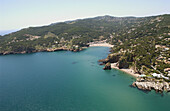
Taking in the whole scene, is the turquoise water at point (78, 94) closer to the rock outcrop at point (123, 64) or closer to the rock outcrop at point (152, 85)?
the rock outcrop at point (152, 85)

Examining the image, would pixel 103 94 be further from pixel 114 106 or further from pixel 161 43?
pixel 161 43

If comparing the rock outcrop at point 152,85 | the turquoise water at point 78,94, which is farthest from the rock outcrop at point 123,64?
the rock outcrop at point 152,85

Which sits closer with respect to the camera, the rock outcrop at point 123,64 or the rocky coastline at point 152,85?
the rocky coastline at point 152,85

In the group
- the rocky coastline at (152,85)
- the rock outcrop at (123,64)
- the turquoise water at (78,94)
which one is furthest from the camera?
the rock outcrop at (123,64)

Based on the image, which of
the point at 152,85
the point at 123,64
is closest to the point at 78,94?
the point at 152,85

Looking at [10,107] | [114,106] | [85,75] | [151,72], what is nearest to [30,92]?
[10,107]

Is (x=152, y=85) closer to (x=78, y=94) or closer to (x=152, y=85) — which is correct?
(x=152, y=85)

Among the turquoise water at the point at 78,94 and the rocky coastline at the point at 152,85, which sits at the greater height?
the rocky coastline at the point at 152,85

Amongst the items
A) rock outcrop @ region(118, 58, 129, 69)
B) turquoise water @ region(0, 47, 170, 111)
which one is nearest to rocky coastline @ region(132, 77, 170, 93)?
turquoise water @ region(0, 47, 170, 111)

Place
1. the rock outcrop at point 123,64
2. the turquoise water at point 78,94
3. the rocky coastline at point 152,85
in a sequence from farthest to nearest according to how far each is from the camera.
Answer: the rock outcrop at point 123,64, the rocky coastline at point 152,85, the turquoise water at point 78,94

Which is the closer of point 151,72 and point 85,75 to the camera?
point 151,72

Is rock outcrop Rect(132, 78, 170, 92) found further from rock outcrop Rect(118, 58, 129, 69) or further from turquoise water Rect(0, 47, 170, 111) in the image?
rock outcrop Rect(118, 58, 129, 69)
